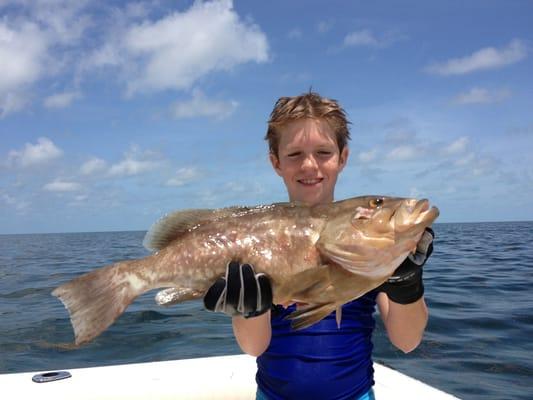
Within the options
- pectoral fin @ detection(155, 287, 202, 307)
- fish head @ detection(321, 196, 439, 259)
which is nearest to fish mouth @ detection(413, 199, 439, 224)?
fish head @ detection(321, 196, 439, 259)

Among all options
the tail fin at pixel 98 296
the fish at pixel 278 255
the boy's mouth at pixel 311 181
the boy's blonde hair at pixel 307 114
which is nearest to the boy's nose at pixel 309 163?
the boy's mouth at pixel 311 181

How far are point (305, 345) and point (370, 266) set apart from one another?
1129 mm

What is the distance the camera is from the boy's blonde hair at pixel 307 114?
4.16 m

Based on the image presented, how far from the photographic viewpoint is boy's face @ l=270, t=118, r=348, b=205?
4.07 metres

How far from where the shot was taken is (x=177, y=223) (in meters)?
3.36

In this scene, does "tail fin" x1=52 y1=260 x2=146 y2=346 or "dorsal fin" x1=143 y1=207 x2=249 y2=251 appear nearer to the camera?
"tail fin" x1=52 y1=260 x2=146 y2=346

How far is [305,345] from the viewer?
12.1 feet

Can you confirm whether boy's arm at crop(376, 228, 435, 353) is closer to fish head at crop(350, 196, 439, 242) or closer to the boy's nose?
fish head at crop(350, 196, 439, 242)

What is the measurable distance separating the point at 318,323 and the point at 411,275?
0.94 m

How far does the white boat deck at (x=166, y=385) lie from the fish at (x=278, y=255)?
260 cm

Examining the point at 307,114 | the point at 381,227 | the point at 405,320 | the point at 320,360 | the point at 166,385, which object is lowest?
the point at 166,385

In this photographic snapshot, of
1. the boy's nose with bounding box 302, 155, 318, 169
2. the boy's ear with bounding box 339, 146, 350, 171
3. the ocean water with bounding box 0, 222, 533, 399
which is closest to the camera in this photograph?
the boy's nose with bounding box 302, 155, 318, 169

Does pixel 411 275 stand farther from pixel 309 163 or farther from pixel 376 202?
pixel 309 163

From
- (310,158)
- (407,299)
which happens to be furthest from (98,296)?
(407,299)
